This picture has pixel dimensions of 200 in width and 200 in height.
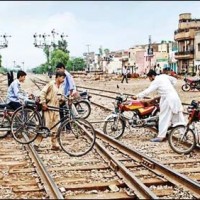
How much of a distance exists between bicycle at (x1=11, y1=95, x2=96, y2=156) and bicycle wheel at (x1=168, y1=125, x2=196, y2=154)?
5.50 feet

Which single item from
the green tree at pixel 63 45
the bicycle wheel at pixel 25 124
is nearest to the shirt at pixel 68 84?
the bicycle wheel at pixel 25 124

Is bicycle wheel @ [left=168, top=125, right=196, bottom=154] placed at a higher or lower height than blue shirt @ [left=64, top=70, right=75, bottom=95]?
lower

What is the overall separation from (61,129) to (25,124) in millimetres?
1389

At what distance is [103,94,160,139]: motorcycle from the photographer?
1230 centimetres

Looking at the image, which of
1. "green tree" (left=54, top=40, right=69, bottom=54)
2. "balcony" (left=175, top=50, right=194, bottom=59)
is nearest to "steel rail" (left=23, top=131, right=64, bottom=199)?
"balcony" (left=175, top=50, right=194, bottom=59)

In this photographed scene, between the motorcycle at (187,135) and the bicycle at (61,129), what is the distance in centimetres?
172

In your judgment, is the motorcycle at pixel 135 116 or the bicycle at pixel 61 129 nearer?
the bicycle at pixel 61 129

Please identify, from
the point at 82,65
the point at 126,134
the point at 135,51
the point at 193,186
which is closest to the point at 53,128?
the point at 126,134

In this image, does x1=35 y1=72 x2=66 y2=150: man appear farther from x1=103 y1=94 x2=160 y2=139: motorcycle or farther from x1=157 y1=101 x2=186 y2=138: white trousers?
x1=157 y1=101 x2=186 y2=138: white trousers

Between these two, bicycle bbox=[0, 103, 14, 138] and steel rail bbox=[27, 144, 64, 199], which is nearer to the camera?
steel rail bbox=[27, 144, 64, 199]

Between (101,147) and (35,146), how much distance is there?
1.48 meters

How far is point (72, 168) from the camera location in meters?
9.05

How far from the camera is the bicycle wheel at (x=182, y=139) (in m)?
10.5

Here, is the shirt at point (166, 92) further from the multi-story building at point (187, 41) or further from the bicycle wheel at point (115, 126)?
the multi-story building at point (187, 41)
